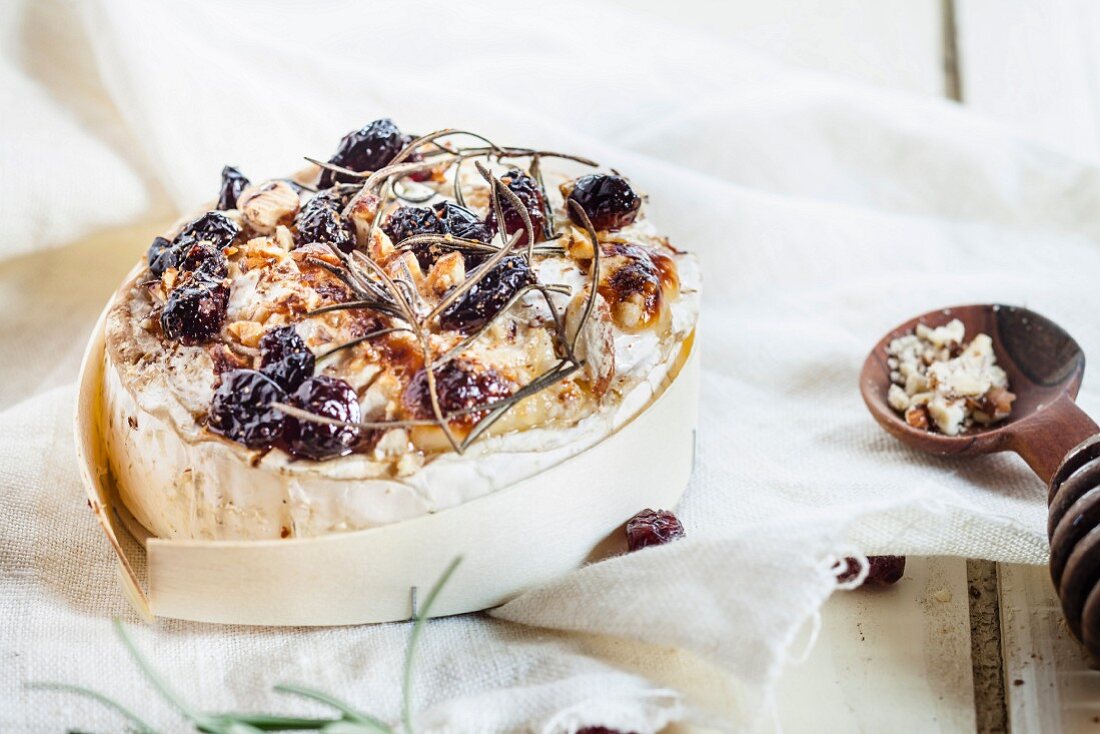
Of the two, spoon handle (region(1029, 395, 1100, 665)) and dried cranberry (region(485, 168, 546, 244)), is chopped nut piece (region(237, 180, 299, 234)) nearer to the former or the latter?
dried cranberry (region(485, 168, 546, 244))

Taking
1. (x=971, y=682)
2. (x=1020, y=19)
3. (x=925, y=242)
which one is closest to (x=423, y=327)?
(x=971, y=682)

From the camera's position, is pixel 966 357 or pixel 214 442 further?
pixel 966 357

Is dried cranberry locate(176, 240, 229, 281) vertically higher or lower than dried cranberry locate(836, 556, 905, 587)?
higher

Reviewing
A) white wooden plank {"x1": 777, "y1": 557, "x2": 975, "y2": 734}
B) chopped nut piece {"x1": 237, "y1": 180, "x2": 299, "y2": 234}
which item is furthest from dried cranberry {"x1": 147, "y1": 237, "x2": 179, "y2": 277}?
white wooden plank {"x1": 777, "y1": 557, "x2": 975, "y2": 734}

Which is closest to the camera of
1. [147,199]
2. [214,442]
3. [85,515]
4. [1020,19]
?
[214,442]

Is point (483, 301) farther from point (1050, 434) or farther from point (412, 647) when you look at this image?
point (1050, 434)

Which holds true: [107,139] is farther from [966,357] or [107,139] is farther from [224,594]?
[966,357]
